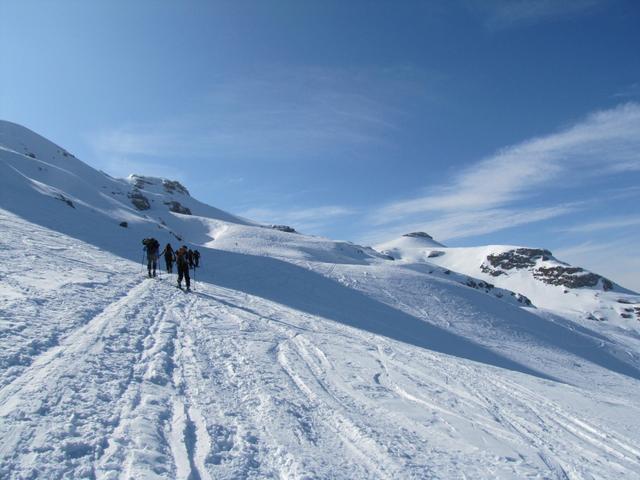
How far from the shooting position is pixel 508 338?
26.8m

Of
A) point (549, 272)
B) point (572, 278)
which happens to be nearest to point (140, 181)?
point (549, 272)

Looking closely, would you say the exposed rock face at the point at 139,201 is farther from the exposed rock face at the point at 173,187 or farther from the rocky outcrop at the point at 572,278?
the rocky outcrop at the point at 572,278

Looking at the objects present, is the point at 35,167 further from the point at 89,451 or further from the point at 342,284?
the point at 89,451

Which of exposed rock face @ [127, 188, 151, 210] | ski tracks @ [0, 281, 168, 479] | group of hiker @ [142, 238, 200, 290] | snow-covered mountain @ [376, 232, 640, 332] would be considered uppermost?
snow-covered mountain @ [376, 232, 640, 332]

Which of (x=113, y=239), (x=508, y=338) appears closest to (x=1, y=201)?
(x=113, y=239)

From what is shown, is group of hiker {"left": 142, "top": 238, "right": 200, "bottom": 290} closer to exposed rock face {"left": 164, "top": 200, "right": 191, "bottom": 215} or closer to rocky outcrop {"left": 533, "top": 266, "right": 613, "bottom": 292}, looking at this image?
exposed rock face {"left": 164, "top": 200, "right": 191, "bottom": 215}

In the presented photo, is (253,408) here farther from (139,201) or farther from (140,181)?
(140,181)

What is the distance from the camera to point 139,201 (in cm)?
7606

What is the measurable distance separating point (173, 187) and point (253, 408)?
402 feet

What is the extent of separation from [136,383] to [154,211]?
77.0m

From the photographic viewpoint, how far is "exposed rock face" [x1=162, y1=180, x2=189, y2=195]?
116019 millimetres

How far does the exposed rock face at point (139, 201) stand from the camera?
246ft

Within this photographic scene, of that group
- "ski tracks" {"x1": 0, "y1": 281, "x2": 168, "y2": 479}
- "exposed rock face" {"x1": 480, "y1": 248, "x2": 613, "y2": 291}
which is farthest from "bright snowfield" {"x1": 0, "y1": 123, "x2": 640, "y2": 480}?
"exposed rock face" {"x1": 480, "y1": 248, "x2": 613, "y2": 291}

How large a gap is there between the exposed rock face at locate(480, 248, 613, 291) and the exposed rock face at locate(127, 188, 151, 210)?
537 ft
